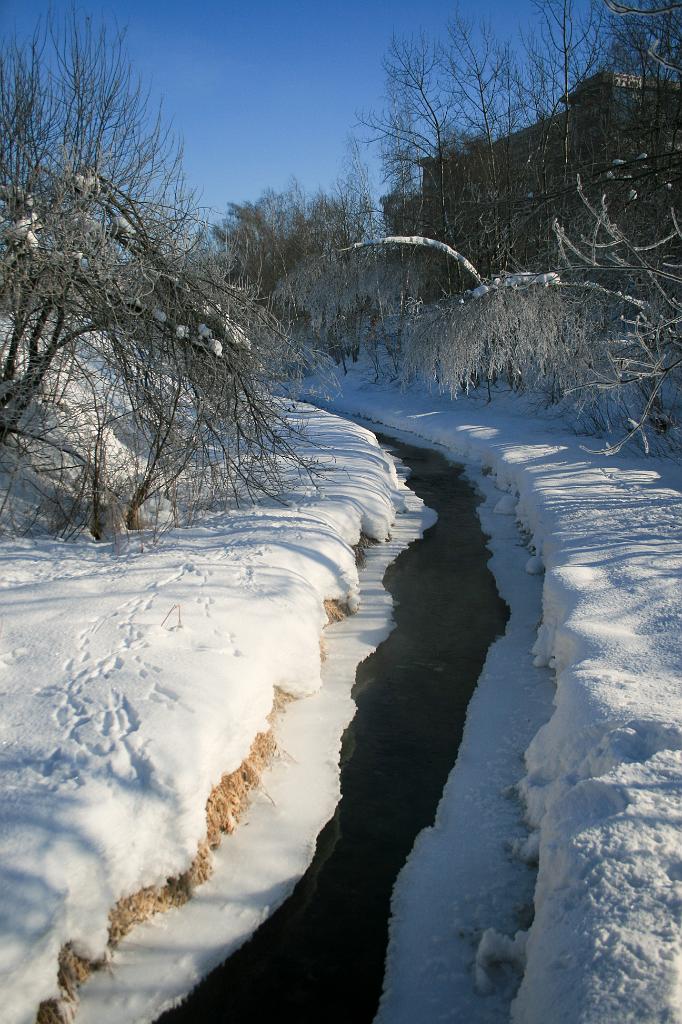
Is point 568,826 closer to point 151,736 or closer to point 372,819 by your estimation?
point 372,819

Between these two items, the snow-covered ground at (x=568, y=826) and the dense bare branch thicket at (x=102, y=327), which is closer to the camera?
the snow-covered ground at (x=568, y=826)

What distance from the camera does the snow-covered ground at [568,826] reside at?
274cm

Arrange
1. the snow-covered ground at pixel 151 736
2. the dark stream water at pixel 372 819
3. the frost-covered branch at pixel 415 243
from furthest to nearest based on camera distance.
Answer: the frost-covered branch at pixel 415 243 < the dark stream water at pixel 372 819 < the snow-covered ground at pixel 151 736

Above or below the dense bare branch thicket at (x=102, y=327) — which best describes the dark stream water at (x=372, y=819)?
below

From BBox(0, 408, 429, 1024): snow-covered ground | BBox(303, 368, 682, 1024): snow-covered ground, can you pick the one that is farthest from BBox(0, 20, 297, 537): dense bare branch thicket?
BBox(303, 368, 682, 1024): snow-covered ground

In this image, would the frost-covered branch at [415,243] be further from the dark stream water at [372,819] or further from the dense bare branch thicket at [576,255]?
the dark stream water at [372,819]

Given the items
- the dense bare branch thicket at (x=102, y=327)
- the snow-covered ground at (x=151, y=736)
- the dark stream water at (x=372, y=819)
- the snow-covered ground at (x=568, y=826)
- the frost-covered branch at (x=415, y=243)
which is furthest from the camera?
the frost-covered branch at (x=415, y=243)

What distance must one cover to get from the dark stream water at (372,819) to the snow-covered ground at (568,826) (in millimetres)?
144

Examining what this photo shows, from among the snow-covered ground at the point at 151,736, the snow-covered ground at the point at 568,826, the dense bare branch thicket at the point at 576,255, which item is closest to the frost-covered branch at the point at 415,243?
the dense bare branch thicket at the point at 576,255

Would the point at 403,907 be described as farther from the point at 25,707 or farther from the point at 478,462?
the point at 478,462

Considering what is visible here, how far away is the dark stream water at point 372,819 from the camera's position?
3320mm

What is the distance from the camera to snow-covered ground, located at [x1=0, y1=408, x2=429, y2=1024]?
3.20m

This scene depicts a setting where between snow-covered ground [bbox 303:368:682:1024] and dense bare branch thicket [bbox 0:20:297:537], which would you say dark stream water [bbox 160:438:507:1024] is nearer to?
snow-covered ground [bbox 303:368:682:1024]

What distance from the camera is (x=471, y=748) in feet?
17.1
